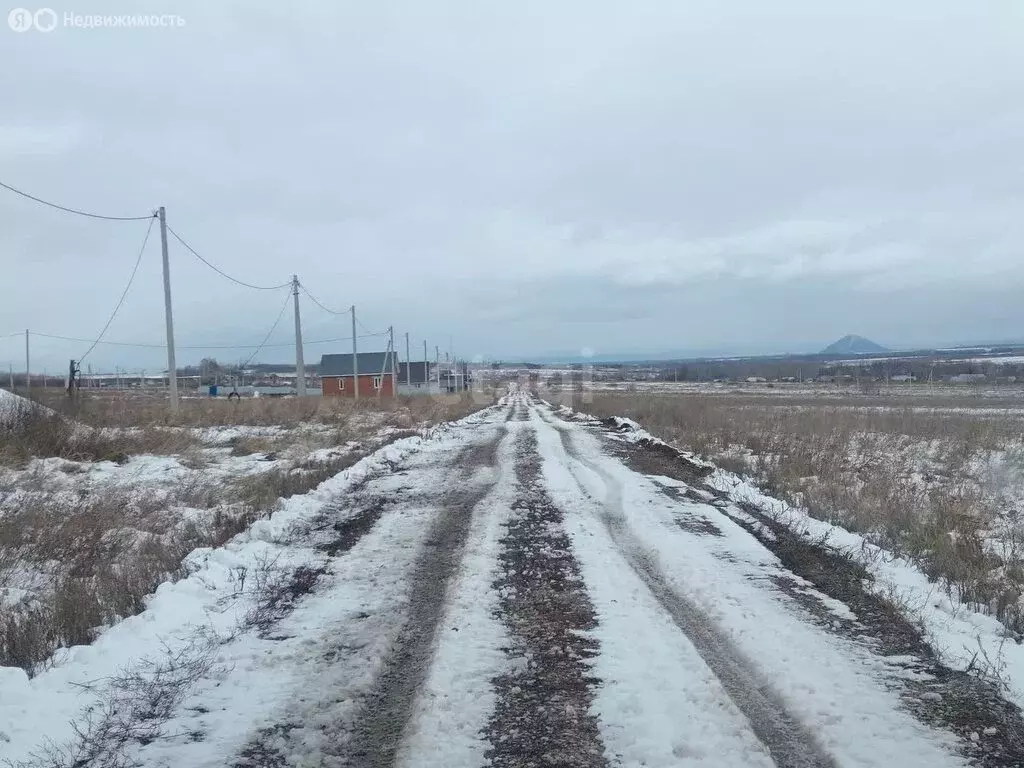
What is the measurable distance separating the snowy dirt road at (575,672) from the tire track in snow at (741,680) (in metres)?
0.01

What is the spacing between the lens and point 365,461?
14570 mm

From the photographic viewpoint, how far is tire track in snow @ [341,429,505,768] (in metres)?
3.54

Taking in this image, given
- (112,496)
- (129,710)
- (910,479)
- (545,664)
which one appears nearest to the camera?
(129,710)

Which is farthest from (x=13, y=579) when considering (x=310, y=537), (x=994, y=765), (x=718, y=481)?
(x=718, y=481)

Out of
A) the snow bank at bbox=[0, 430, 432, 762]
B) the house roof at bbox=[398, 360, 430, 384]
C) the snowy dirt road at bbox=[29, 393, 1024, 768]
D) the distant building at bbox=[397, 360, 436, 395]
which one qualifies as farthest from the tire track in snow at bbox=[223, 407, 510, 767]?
the house roof at bbox=[398, 360, 430, 384]

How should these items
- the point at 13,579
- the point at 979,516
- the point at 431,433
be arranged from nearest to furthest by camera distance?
the point at 13,579
the point at 979,516
the point at 431,433

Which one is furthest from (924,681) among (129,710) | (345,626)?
(129,710)

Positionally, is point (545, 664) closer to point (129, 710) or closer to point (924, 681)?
point (924, 681)

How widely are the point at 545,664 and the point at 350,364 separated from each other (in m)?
76.4

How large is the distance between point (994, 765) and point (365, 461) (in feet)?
40.9

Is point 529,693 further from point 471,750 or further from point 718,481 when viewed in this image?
point 718,481

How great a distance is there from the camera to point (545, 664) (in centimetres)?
451

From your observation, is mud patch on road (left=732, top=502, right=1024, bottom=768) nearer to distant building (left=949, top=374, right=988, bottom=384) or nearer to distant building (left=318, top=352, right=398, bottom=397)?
distant building (left=949, top=374, right=988, bottom=384)

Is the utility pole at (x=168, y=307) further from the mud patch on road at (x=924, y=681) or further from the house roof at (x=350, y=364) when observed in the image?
the house roof at (x=350, y=364)
